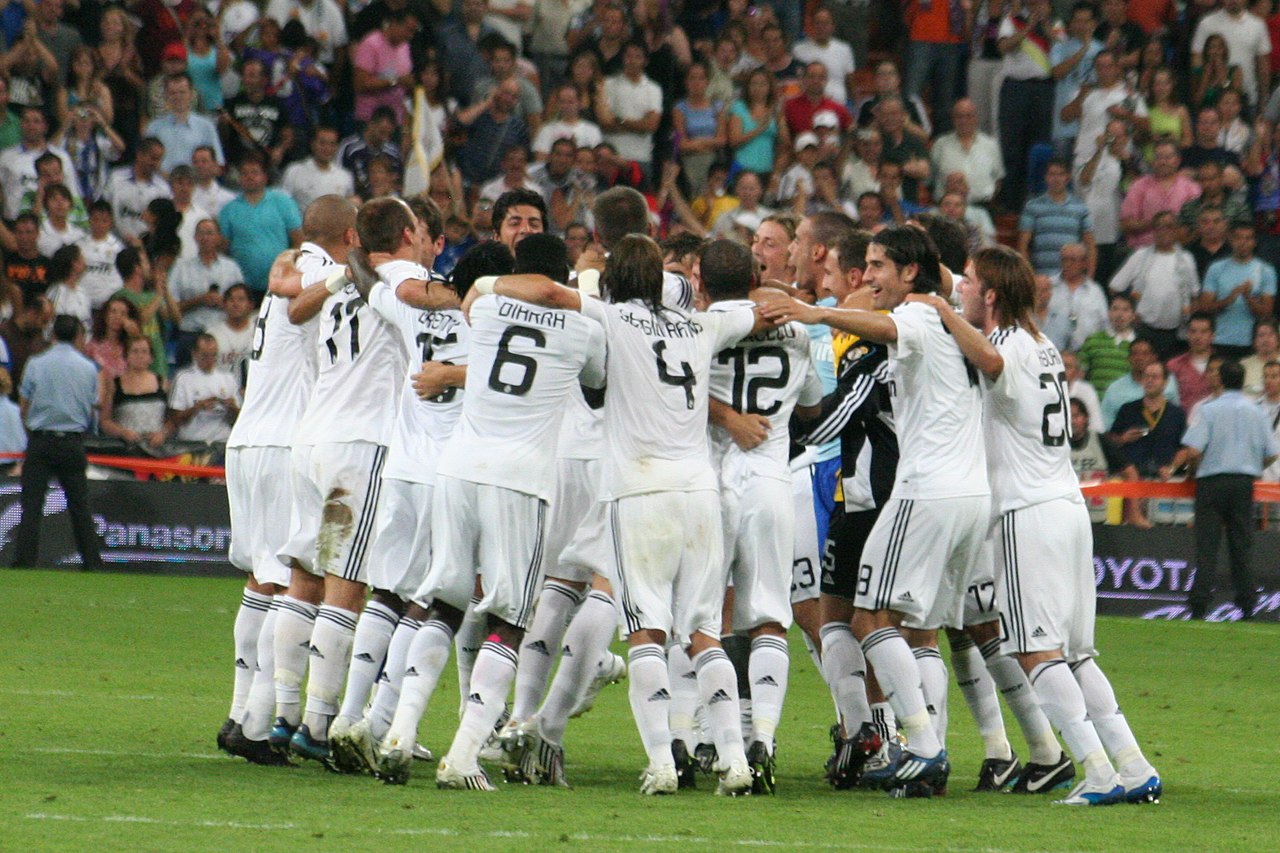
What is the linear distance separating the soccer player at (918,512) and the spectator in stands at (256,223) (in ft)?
40.4

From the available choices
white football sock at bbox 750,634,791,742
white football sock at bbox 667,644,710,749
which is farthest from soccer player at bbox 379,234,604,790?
white football sock at bbox 750,634,791,742

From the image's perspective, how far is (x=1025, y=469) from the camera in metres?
8.18

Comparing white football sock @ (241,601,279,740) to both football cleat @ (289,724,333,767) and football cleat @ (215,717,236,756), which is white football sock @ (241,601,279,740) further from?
football cleat @ (289,724,333,767)

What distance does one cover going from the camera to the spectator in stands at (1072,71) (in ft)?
72.6

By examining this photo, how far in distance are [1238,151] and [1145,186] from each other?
1635mm

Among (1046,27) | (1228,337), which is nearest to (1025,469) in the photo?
(1228,337)

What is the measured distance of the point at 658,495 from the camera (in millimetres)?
7930

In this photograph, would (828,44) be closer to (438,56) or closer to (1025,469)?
(438,56)

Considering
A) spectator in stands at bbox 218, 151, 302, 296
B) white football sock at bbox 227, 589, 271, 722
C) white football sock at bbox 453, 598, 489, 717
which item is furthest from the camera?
spectator in stands at bbox 218, 151, 302, 296

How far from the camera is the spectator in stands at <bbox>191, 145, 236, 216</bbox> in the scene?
1977 cm

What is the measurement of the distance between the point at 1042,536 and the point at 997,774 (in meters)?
1.22

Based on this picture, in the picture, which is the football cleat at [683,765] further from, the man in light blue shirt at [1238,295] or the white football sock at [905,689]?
the man in light blue shirt at [1238,295]

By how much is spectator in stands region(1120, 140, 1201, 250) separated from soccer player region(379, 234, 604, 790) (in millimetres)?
14035

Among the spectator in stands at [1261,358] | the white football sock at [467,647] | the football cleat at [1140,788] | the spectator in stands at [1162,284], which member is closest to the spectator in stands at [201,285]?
the spectator in stands at [1162,284]
